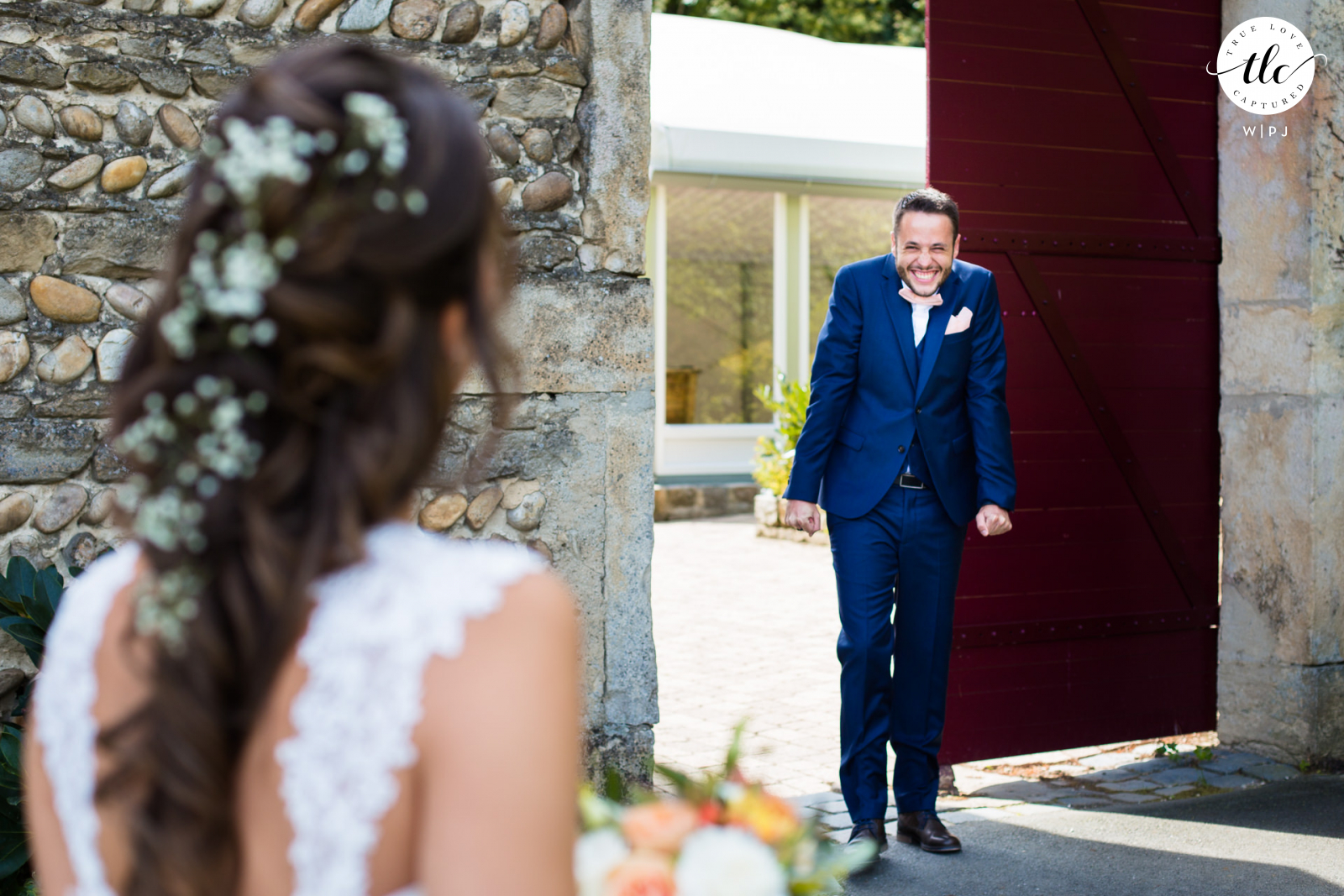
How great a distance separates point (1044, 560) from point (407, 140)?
13.6 ft

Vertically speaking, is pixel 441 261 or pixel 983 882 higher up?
pixel 441 261

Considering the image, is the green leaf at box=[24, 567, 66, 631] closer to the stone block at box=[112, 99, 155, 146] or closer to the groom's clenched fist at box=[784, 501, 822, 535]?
the stone block at box=[112, 99, 155, 146]

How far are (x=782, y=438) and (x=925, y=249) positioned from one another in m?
7.39

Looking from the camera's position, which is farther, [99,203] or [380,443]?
[99,203]

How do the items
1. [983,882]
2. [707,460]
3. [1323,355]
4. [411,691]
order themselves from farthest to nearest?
[707,460], [1323,355], [983,882], [411,691]

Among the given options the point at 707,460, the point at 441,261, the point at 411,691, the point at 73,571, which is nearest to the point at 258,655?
the point at 411,691

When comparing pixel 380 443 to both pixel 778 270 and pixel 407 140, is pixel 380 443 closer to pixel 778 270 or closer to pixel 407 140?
pixel 407 140

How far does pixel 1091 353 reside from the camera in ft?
15.8

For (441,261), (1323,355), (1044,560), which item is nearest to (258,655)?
(441,261)

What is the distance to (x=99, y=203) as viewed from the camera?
3365 mm

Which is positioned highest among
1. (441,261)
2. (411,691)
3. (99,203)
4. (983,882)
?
(99,203)

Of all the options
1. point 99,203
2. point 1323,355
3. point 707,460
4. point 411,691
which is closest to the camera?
point 411,691

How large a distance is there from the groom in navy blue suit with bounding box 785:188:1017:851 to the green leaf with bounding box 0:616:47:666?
2.09 m

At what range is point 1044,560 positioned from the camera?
4742mm
